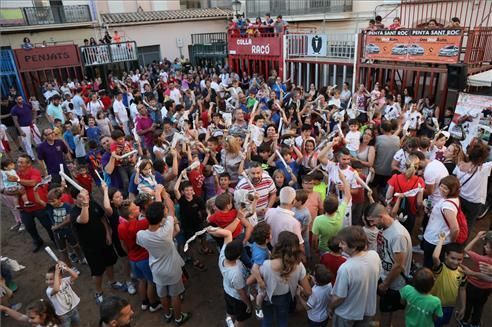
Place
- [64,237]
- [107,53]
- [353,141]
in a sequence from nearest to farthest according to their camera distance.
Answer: [64,237] < [353,141] < [107,53]

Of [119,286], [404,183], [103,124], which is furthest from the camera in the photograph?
[103,124]

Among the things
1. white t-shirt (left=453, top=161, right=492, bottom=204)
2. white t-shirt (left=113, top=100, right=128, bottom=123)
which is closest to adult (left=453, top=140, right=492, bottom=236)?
white t-shirt (left=453, top=161, right=492, bottom=204)

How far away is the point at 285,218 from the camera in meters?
3.63

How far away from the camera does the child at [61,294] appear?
137 inches

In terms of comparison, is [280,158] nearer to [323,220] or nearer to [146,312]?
→ [323,220]

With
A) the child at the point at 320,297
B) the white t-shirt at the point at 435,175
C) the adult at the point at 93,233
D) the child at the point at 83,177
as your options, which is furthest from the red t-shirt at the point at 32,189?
the white t-shirt at the point at 435,175

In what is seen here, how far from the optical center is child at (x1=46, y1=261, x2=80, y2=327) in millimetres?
3475

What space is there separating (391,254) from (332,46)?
1045 cm

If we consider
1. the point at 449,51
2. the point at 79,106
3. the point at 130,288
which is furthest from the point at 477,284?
the point at 79,106

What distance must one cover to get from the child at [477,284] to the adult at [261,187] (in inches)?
88.2

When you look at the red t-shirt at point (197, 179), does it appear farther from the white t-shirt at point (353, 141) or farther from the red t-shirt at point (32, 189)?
the white t-shirt at point (353, 141)

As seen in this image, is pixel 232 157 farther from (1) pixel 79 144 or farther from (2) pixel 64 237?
(1) pixel 79 144

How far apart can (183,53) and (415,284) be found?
23060mm

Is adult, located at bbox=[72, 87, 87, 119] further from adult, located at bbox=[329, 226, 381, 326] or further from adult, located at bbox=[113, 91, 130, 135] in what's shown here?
adult, located at bbox=[329, 226, 381, 326]
